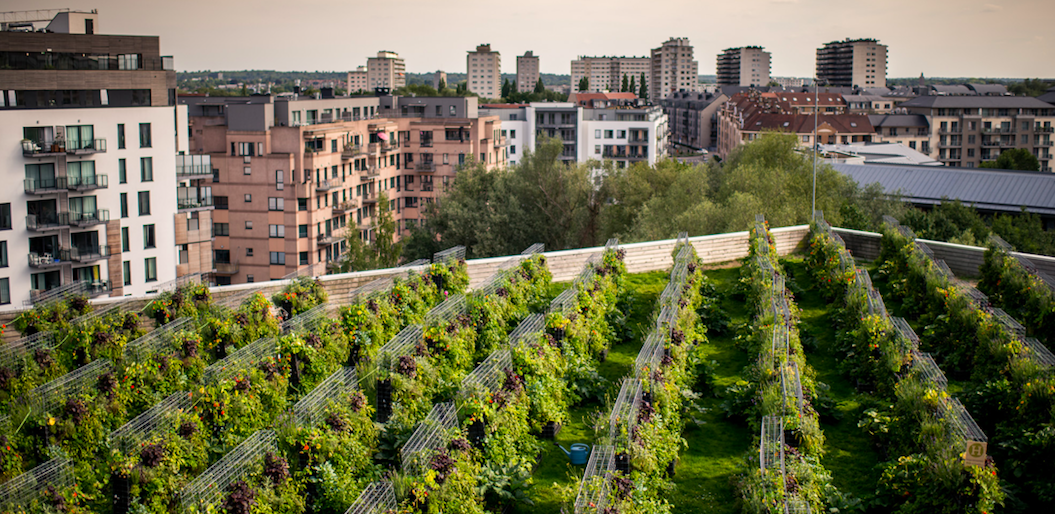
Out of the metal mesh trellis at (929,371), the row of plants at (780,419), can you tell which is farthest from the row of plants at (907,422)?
the row of plants at (780,419)

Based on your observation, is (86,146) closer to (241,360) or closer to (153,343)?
(153,343)

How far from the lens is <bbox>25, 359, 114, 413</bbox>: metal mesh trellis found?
13.8 m

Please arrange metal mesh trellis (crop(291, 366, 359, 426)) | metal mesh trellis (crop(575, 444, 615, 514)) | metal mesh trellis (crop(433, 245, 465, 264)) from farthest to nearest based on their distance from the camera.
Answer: metal mesh trellis (crop(433, 245, 465, 264)) → metal mesh trellis (crop(291, 366, 359, 426)) → metal mesh trellis (crop(575, 444, 615, 514))

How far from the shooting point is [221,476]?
36.2 feet

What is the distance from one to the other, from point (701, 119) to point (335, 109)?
91.2m

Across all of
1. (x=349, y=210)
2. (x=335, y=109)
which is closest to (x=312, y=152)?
(x=349, y=210)

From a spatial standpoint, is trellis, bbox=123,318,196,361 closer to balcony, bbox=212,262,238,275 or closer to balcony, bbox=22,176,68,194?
balcony, bbox=22,176,68,194

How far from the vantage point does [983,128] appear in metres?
104

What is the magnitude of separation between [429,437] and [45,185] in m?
35.2

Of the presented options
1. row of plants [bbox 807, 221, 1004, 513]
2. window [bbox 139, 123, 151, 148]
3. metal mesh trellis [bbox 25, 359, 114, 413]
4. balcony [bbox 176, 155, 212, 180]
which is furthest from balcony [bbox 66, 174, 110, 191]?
row of plants [bbox 807, 221, 1004, 513]

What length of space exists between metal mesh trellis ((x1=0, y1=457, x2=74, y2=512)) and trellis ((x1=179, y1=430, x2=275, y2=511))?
1828 mm

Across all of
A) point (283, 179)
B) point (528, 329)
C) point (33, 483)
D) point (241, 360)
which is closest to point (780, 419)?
point (528, 329)

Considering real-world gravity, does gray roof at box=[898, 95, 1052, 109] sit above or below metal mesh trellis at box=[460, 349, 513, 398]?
above

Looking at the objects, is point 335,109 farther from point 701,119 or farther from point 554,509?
point 701,119
